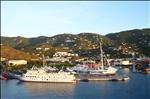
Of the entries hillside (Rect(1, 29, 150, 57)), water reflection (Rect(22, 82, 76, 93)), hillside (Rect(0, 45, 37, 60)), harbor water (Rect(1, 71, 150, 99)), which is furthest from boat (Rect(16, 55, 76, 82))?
hillside (Rect(1, 29, 150, 57))

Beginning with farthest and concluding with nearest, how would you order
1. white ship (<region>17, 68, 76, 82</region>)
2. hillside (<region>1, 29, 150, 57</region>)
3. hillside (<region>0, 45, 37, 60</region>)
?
hillside (<region>1, 29, 150, 57</region>)
hillside (<region>0, 45, 37, 60</region>)
white ship (<region>17, 68, 76, 82</region>)

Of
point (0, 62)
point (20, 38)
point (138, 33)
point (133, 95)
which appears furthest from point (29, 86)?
point (20, 38)

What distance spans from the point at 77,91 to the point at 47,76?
28.8 ft

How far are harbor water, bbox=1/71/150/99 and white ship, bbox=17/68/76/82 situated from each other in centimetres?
175

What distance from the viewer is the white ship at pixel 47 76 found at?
3909cm

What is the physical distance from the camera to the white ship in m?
A: 39.1

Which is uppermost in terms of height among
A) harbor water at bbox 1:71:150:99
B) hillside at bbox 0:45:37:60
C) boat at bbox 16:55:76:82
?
hillside at bbox 0:45:37:60

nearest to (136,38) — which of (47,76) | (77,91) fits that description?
(47,76)

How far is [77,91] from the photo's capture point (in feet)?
103

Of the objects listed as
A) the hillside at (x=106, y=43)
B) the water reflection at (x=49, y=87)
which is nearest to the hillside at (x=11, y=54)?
the hillside at (x=106, y=43)

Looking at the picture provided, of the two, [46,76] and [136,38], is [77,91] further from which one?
[136,38]

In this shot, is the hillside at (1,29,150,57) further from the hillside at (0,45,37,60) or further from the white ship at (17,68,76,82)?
the white ship at (17,68,76,82)

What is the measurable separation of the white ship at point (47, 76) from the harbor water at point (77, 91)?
69.0 inches

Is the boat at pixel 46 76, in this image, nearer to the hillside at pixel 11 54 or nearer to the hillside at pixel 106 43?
the hillside at pixel 11 54
